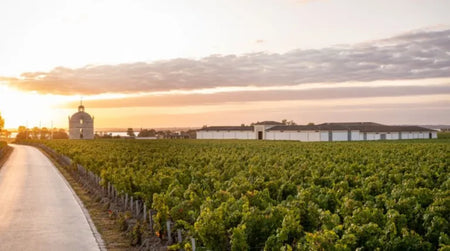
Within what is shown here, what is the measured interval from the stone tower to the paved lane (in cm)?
11516

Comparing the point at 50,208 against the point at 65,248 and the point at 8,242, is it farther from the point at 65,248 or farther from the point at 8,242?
the point at 65,248

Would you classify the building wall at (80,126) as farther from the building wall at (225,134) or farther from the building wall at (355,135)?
the building wall at (355,135)

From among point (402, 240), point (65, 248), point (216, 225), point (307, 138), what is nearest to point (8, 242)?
point (65, 248)

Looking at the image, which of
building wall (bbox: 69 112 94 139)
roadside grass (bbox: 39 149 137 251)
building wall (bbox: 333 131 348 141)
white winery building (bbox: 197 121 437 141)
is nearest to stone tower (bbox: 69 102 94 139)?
building wall (bbox: 69 112 94 139)

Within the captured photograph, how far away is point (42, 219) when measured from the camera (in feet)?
61.1

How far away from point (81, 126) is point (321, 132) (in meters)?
78.5

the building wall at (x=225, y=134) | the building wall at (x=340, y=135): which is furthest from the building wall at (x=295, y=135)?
the building wall at (x=225, y=134)

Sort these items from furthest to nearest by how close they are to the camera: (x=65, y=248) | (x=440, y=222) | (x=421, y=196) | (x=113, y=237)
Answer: (x=113, y=237) < (x=421, y=196) < (x=65, y=248) < (x=440, y=222)

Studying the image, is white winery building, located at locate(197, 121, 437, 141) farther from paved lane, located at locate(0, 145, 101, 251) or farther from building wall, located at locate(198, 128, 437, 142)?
paved lane, located at locate(0, 145, 101, 251)

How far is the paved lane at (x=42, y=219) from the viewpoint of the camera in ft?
49.0

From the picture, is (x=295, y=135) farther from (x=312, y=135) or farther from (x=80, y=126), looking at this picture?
(x=80, y=126)

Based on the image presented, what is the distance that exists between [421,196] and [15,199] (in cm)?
Result: 1934

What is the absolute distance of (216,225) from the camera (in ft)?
38.0

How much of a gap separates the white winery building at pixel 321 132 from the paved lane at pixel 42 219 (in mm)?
72673
